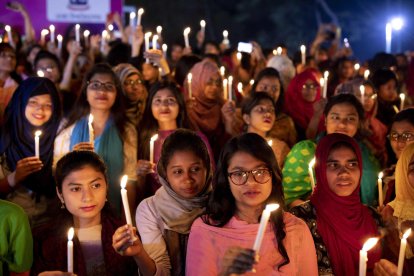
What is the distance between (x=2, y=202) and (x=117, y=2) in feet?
22.4

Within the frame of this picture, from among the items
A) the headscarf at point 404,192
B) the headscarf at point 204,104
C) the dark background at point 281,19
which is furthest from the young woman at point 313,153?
the dark background at point 281,19

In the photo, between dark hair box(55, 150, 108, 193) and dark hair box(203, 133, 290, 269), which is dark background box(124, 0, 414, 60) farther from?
dark hair box(203, 133, 290, 269)

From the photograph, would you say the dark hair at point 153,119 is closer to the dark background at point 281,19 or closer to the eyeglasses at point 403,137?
the eyeglasses at point 403,137

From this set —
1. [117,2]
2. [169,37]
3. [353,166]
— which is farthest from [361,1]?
[353,166]

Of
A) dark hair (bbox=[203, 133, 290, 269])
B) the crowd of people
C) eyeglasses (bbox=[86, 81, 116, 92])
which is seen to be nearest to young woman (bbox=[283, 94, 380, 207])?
the crowd of people

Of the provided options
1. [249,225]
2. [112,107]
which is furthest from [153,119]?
[249,225]

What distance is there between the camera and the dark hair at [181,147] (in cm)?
272

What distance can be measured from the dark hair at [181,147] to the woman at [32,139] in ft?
3.36

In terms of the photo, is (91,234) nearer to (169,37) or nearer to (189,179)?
(189,179)

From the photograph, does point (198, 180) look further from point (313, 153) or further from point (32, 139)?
point (32, 139)

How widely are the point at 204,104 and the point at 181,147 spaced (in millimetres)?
2013

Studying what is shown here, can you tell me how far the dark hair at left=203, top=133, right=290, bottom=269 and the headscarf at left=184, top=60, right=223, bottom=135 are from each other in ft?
6.77

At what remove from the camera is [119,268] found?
2654mm

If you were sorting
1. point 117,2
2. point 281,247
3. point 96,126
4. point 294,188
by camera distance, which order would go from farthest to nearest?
point 117,2, point 96,126, point 294,188, point 281,247
